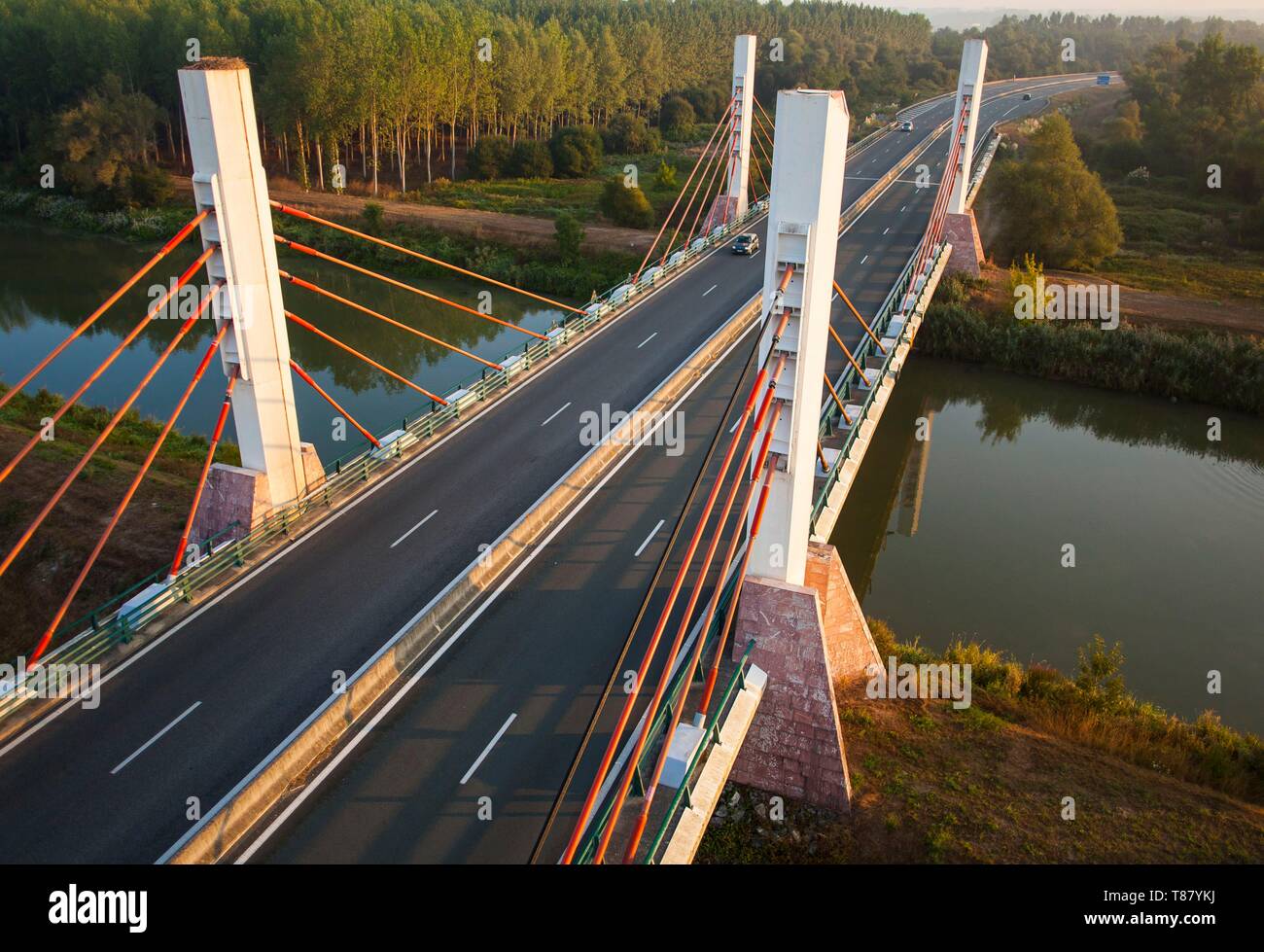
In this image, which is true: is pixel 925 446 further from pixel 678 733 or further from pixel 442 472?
pixel 678 733

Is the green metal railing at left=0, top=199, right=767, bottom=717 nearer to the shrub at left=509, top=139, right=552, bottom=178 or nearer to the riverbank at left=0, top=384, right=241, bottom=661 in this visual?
the riverbank at left=0, top=384, right=241, bottom=661

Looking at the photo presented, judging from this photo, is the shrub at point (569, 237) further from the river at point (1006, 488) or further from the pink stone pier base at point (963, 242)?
the pink stone pier base at point (963, 242)

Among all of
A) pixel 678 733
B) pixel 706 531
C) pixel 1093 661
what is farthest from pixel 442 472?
pixel 1093 661

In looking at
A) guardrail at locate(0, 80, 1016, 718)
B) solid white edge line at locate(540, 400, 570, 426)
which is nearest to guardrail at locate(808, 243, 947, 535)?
solid white edge line at locate(540, 400, 570, 426)

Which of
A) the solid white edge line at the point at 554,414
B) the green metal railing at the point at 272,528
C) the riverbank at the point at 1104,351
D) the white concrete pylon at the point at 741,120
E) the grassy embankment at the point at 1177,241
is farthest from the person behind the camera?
the grassy embankment at the point at 1177,241

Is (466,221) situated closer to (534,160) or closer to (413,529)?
(534,160)

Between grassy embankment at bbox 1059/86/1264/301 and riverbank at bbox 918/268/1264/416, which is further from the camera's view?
grassy embankment at bbox 1059/86/1264/301

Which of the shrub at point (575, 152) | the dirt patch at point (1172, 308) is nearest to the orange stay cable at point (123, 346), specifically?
the dirt patch at point (1172, 308)
